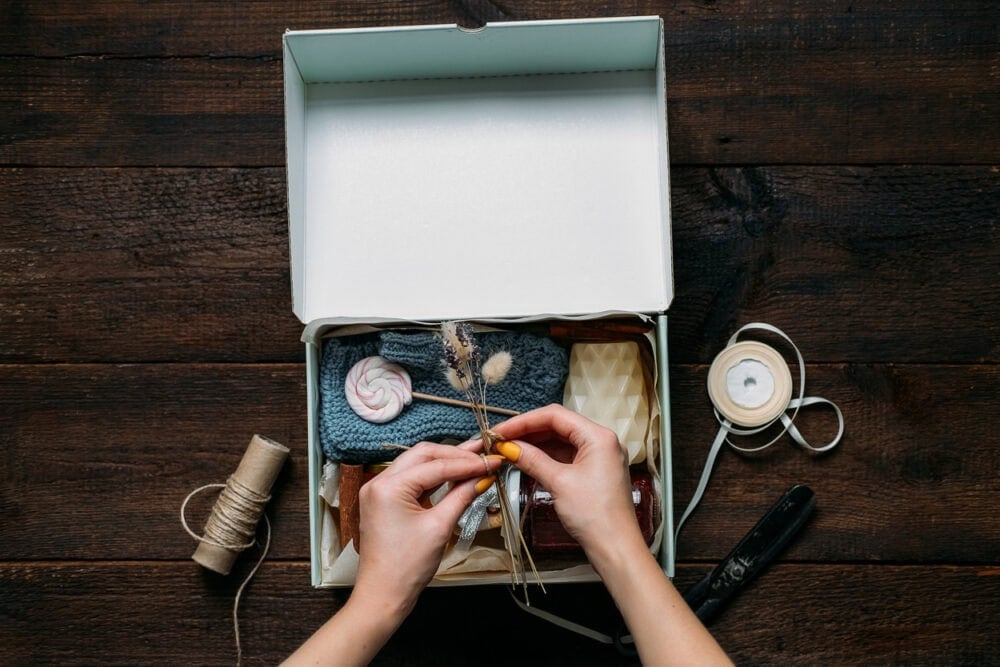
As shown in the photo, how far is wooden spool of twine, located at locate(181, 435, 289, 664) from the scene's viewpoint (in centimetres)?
101

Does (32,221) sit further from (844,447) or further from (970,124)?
(970,124)

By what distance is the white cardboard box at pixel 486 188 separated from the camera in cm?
92

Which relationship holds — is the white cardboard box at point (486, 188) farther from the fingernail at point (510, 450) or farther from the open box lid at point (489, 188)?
the fingernail at point (510, 450)

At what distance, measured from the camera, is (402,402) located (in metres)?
0.91

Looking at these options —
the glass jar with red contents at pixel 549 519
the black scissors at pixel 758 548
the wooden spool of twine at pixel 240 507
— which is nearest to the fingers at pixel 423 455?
the glass jar with red contents at pixel 549 519

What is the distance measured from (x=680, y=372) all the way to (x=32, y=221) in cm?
90

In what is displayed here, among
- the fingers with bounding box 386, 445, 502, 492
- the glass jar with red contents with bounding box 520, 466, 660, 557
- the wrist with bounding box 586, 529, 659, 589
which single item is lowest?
the wrist with bounding box 586, 529, 659, 589

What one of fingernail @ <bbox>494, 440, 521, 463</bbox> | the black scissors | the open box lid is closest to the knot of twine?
the open box lid

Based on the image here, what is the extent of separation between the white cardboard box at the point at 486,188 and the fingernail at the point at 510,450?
166 millimetres

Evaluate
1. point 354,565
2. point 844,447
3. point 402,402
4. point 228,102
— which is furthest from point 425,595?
point 228,102

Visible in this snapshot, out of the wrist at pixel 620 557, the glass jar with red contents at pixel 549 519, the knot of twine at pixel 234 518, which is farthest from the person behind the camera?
the knot of twine at pixel 234 518

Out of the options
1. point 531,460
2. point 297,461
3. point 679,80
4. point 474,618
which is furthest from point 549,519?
point 679,80

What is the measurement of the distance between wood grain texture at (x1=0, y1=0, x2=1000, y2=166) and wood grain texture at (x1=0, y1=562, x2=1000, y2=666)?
0.56 meters

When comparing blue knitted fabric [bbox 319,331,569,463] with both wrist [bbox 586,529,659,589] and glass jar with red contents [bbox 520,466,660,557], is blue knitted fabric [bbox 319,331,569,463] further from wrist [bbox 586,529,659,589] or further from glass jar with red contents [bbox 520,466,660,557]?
wrist [bbox 586,529,659,589]
